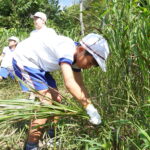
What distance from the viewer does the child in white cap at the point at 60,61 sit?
1.85 meters

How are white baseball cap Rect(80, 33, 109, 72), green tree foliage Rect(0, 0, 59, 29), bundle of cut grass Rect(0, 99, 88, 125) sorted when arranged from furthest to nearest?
green tree foliage Rect(0, 0, 59, 29)
white baseball cap Rect(80, 33, 109, 72)
bundle of cut grass Rect(0, 99, 88, 125)

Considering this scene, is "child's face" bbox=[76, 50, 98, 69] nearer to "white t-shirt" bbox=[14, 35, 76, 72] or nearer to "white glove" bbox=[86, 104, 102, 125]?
"white t-shirt" bbox=[14, 35, 76, 72]

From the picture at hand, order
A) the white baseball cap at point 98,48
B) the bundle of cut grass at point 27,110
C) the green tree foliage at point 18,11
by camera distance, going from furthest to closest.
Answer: the green tree foliage at point 18,11
the white baseball cap at point 98,48
the bundle of cut grass at point 27,110

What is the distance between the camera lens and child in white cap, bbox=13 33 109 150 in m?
1.85

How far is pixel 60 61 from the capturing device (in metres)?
1.85

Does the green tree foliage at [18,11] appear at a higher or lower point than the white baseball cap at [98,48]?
higher

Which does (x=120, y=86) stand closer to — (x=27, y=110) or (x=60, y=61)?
(x=60, y=61)

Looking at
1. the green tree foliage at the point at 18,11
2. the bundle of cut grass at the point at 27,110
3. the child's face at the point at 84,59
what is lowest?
the bundle of cut grass at the point at 27,110

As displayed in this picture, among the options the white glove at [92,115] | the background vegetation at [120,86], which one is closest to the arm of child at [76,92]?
the white glove at [92,115]

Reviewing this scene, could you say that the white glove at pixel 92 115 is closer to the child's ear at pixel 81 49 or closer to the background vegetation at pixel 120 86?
the background vegetation at pixel 120 86

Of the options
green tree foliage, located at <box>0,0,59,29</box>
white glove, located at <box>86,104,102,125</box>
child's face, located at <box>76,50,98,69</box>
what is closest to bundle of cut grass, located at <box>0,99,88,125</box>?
white glove, located at <box>86,104,102,125</box>

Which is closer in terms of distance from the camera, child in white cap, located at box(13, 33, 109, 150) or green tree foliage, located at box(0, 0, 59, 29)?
child in white cap, located at box(13, 33, 109, 150)

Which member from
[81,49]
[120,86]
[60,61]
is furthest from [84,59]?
[120,86]

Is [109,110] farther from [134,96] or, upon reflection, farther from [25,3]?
[25,3]
